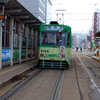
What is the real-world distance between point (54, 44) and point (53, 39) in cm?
38

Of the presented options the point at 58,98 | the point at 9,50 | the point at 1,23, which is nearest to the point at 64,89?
the point at 58,98

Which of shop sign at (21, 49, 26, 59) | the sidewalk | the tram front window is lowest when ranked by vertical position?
Answer: the sidewalk

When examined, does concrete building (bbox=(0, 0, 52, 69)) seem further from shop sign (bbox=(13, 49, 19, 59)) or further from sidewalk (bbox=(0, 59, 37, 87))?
sidewalk (bbox=(0, 59, 37, 87))

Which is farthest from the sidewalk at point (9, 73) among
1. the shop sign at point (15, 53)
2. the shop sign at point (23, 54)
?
the shop sign at point (23, 54)

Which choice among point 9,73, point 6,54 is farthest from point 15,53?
point 9,73

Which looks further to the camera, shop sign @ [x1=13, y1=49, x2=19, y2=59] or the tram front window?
shop sign @ [x1=13, y1=49, x2=19, y2=59]

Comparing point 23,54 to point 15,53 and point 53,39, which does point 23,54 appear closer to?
point 15,53

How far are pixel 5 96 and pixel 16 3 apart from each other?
6586mm

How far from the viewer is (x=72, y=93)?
6184 millimetres

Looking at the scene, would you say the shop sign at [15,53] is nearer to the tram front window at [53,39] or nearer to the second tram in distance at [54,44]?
the second tram in distance at [54,44]

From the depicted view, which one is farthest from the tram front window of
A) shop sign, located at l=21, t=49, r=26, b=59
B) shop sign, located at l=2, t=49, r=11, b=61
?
shop sign, located at l=21, t=49, r=26, b=59

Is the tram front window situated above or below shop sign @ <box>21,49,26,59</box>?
above

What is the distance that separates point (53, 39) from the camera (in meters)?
12.1

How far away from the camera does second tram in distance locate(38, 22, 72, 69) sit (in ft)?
39.3
